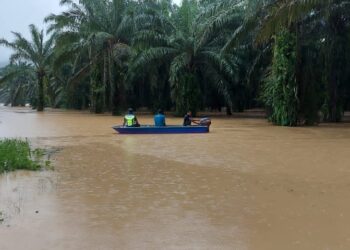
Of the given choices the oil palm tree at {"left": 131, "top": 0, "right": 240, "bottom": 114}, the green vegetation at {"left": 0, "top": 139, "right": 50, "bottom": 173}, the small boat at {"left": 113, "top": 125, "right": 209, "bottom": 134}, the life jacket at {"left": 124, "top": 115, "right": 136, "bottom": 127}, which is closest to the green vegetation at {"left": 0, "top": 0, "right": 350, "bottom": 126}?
the oil palm tree at {"left": 131, "top": 0, "right": 240, "bottom": 114}

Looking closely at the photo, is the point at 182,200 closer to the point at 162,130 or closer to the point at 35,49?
the point at 162,130

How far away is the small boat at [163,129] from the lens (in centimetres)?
1966

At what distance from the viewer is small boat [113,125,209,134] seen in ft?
64.5

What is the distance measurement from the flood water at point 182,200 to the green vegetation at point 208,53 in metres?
7.82

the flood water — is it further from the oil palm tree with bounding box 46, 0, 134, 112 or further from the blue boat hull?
the oil palm tree with bounding box 46, 0, 134, 112

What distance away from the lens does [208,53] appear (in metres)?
31.6

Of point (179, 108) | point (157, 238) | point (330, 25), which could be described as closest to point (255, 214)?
point (157, 238)

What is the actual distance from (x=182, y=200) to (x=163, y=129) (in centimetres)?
1200

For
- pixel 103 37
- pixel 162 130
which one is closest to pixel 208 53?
pixel 103 37

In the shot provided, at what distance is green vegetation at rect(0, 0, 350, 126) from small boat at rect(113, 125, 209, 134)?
4167 millimetres

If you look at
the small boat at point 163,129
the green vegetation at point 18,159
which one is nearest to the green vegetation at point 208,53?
the small boat at point 163,129

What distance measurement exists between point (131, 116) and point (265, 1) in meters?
7.48

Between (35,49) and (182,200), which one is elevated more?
(35,49)

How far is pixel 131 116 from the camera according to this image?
19984 millimetres
